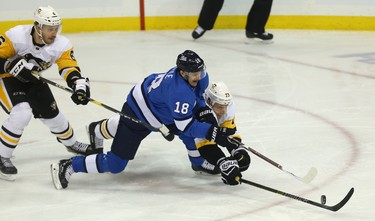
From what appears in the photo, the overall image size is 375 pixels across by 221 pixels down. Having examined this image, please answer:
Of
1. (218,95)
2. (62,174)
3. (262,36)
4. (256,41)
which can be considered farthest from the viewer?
(256,41)

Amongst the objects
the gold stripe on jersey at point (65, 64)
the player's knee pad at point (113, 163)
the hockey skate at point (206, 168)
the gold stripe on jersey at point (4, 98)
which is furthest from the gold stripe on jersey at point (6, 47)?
the hockey skate at point (206, 168)

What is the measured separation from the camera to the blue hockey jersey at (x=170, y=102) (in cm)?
330

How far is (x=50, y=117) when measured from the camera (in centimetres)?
392

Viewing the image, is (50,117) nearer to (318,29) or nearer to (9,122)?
(9,122)

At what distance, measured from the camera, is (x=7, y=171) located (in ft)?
12.1

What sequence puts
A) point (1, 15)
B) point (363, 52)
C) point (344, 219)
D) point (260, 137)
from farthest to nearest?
point (1, 15)
point (363, 52)
point (260, 137)
point (344, 219)

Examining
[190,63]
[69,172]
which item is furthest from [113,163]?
[190,63]

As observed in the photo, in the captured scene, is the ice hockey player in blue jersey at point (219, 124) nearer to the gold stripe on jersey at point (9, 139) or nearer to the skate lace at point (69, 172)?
the skate lace at point (69, 172)

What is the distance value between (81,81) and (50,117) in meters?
0.29

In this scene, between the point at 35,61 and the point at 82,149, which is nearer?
the point at 35,61

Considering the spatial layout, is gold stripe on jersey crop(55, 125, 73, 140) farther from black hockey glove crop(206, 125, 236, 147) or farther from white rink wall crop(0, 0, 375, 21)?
white rink wall crop(0, 0, 375, 21)

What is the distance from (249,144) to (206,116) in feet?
2.73

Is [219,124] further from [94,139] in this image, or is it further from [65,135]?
[65,135]

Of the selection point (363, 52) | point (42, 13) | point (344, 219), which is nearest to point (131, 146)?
point (42, 13)
